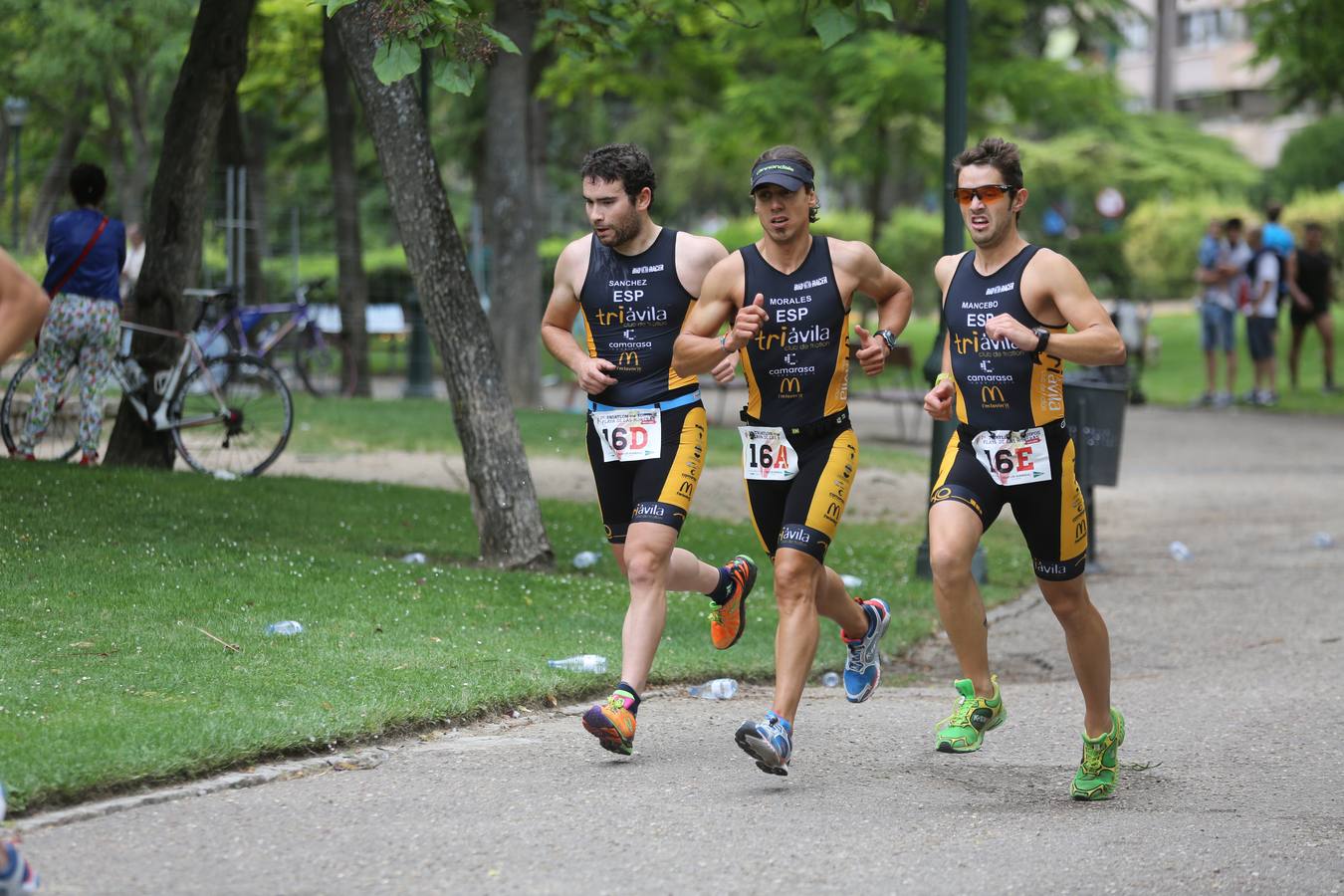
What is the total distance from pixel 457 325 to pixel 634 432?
11.6 ft

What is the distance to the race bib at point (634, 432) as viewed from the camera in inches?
256

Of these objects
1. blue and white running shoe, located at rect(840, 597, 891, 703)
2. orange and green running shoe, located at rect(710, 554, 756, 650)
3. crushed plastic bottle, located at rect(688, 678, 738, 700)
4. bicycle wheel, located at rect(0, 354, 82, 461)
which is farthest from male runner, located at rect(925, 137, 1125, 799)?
bicycle wheel, located at rect(0, 354, 82, 461)

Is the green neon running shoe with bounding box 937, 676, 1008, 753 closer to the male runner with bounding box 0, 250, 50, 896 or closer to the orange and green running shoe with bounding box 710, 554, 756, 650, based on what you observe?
the orange and green running shoe with bounding box 710, 554, 756, 650

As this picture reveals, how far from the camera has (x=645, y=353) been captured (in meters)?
6.57

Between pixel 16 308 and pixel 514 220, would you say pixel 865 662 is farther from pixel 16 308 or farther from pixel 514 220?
pixel 514 220

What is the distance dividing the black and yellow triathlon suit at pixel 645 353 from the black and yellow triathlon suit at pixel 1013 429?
1.03 metres

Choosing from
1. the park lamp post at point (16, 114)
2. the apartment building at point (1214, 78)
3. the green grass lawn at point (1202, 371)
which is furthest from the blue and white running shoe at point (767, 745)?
the apartment building at point (1214, 78)

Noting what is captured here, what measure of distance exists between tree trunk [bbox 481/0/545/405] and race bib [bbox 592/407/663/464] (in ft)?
38.0

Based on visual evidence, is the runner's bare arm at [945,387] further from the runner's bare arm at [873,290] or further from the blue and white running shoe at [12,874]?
the blue and white running shoe at [12,874]

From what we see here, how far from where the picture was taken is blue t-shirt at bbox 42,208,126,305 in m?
11.5

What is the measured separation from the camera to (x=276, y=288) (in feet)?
89.1

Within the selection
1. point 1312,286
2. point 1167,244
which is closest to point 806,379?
point 1312,286

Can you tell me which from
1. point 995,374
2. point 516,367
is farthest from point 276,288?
point 995,374

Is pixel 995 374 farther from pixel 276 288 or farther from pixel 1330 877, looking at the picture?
pixel 276 288
